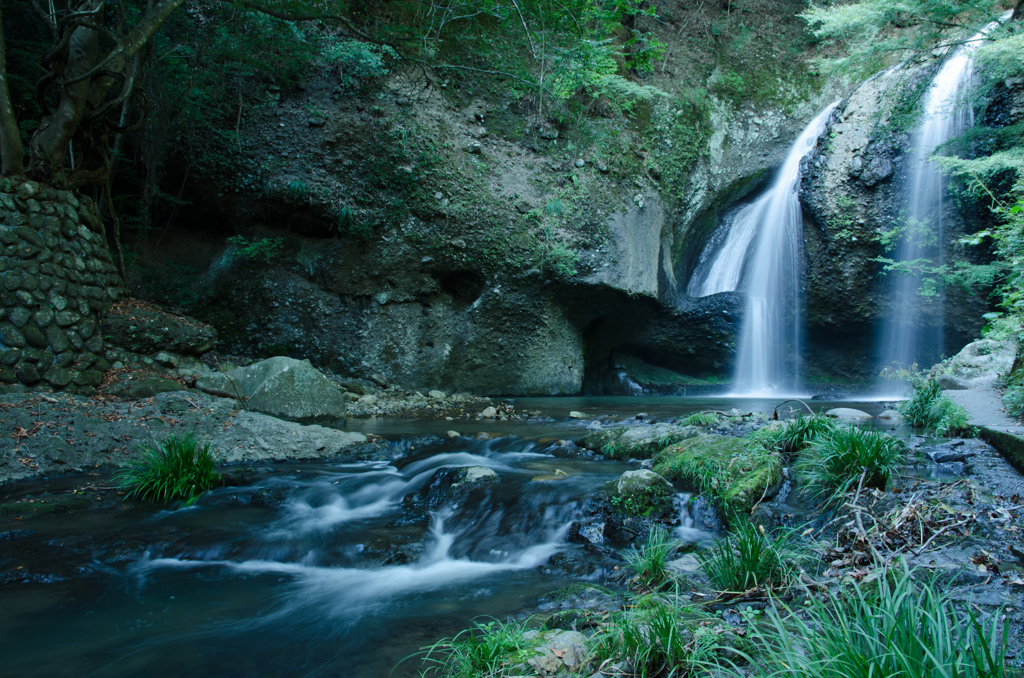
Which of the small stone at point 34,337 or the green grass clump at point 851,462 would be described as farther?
the small stone at point 34,337

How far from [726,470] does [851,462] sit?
0.85m

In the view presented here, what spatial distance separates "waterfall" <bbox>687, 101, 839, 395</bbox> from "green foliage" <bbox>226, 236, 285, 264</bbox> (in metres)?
11.2

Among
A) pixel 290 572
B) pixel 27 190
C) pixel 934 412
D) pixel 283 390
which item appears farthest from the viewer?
pixel 283 390

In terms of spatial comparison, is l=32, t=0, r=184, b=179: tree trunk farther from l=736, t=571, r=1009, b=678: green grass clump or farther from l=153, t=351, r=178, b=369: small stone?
l=736, t=571, r=1009, b=678: green grass clump

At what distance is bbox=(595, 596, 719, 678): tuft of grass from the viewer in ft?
5.99

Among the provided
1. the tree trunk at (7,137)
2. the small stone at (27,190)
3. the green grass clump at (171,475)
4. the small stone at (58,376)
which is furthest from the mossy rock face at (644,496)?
the tree trunk at (7,137)

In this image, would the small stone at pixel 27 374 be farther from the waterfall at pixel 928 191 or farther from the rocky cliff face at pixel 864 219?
the waterfall at pixel 928 191

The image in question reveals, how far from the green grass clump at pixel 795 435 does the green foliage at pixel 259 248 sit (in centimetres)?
1001

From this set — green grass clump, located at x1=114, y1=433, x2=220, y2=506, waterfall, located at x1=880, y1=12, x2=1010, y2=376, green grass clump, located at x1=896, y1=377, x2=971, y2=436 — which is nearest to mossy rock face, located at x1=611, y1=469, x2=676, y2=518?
green grass clump, located at x1=896, y1=377, x2=971, y2=436

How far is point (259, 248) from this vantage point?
10938 mm

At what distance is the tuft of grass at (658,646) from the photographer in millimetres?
1827

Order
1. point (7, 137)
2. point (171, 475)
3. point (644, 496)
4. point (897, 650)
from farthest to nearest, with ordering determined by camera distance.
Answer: point (7, 137) → point (171, 475) → point (644, 496) → point (897, 650)

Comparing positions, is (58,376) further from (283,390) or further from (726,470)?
(726,470)

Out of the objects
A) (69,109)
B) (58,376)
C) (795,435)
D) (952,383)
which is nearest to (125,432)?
(58,376)
